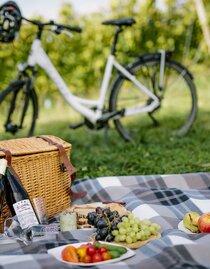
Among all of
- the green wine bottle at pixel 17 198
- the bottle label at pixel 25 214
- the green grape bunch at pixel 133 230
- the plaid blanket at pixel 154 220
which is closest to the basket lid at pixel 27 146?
the green wine bottle at pixel 17 198

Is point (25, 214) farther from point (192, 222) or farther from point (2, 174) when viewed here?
point (192, 222)

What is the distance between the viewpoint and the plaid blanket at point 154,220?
9.96ft

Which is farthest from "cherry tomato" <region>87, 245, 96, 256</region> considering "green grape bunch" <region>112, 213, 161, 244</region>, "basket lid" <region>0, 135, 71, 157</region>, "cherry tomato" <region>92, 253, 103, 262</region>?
"basket lid" <region>0, 135, 71, 157</region>

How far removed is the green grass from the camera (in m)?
5.43

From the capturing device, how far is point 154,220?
12.5 feet

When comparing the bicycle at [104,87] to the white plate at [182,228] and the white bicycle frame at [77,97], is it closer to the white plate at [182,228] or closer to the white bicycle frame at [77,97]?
the white bicycle frame at [77,97]

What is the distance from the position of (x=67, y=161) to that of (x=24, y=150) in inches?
12.4

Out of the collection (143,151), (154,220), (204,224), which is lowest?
(143,151)

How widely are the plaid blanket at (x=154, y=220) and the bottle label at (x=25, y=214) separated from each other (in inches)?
5.0

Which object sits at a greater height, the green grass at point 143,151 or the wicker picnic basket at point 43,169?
the wicker picnic basket at point 43,169

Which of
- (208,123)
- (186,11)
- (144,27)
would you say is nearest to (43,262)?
(208,123)

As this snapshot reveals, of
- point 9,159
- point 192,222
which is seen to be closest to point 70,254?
point 192,222

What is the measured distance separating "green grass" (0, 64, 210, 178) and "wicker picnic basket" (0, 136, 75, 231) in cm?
110

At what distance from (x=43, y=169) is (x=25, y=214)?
0.44 m
